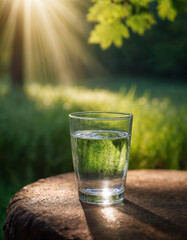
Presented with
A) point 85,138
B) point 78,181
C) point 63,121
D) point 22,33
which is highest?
point 22,33

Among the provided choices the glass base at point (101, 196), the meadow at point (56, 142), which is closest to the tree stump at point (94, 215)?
the glass base at point (101, 196)

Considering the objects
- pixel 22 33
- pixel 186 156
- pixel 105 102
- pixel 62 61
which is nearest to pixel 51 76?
pixel 62 61

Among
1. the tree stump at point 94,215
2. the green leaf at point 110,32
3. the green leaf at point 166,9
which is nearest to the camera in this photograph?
the tree stump at point 94,215

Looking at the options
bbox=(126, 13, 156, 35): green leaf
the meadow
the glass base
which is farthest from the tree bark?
the glass base

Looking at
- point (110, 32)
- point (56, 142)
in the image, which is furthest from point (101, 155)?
point (56, 142)

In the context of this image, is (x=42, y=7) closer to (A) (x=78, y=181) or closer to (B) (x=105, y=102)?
(B) (x=105, y=102)

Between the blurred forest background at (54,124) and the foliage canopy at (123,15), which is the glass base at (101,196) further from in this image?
the blurred forest background at (54,124)

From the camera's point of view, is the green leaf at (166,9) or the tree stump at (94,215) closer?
the tree stump at (94,215)

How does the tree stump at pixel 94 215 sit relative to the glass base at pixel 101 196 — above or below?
below
